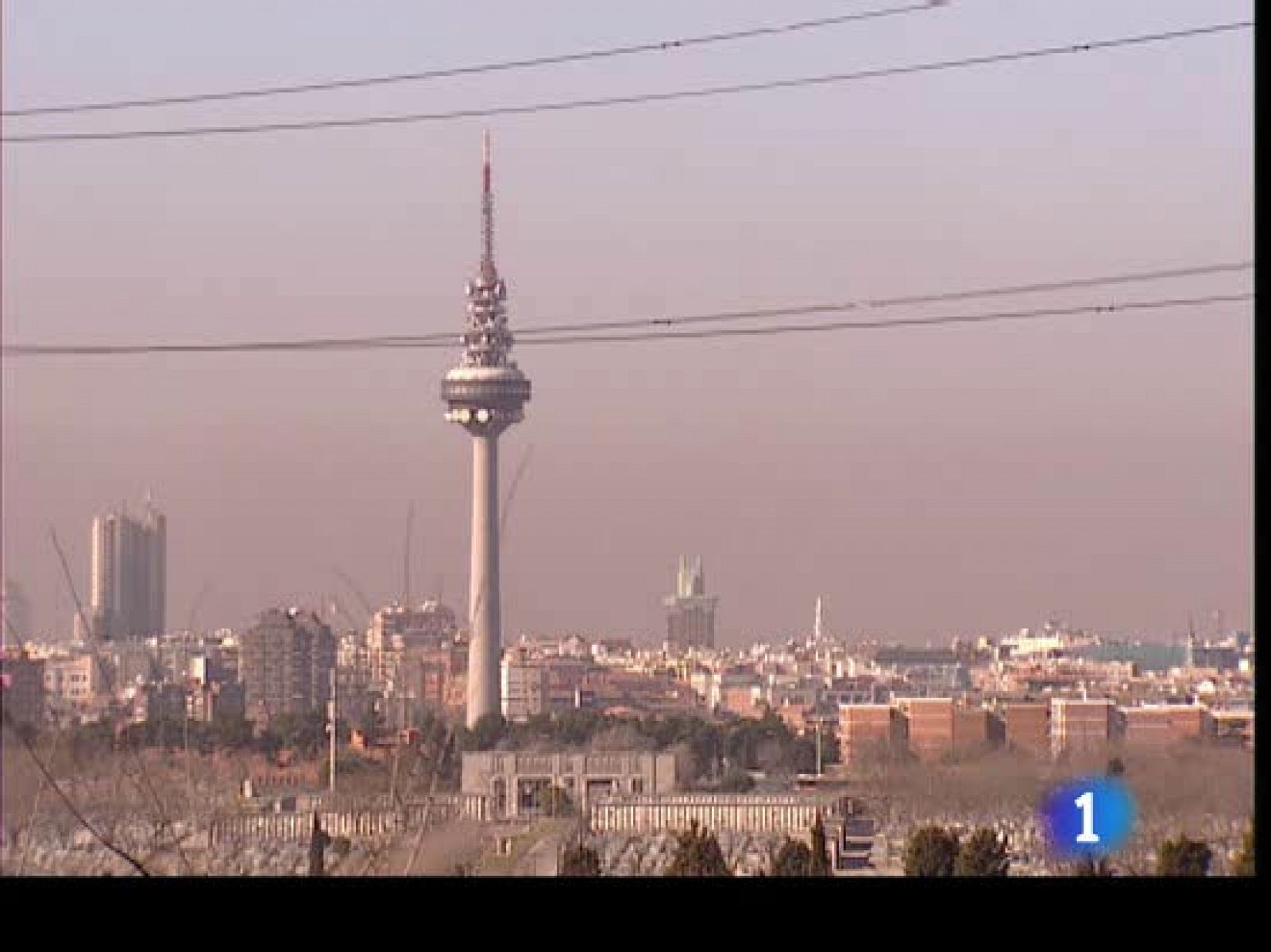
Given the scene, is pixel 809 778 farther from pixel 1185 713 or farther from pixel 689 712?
pixel 689 712

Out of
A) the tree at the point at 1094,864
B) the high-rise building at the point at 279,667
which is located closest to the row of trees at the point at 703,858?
the tree at the point at 1094,864

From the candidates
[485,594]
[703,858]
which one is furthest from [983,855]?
[485,594]

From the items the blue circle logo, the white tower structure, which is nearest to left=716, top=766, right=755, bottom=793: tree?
the blue circle logo

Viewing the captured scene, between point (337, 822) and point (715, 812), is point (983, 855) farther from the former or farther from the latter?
point (715, 812)

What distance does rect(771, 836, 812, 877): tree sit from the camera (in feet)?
37.9

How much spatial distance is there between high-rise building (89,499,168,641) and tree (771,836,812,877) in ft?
15.9

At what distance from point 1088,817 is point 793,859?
1.62 m

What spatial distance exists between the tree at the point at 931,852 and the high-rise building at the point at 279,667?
6.96 metres

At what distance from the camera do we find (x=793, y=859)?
1182cm

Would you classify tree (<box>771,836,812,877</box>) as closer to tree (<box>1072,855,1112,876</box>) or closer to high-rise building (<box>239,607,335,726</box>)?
tree (<box>1072,855,1112,876</box>)

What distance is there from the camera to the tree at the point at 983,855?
36.8 feet

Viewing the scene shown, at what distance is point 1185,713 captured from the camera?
802 inches
